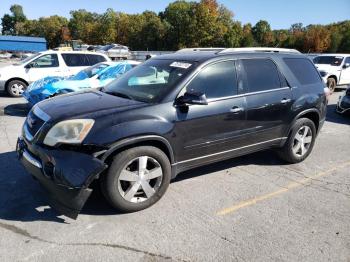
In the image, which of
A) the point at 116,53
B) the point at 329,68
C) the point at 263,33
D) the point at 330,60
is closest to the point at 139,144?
the point at 329,68

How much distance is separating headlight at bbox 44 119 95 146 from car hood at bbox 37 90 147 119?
0.29 feet

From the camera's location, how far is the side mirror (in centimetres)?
390

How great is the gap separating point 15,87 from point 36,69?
0.94m

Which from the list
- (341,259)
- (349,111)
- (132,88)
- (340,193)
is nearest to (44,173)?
(132,88)

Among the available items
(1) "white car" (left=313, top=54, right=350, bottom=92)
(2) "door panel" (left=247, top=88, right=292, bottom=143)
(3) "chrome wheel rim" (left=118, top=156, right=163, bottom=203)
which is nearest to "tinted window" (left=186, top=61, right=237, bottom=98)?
(2) "door panel" (left=247, top=88, right=292, bottom=143)

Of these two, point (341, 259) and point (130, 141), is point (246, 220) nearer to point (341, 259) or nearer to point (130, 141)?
point (341, 259)

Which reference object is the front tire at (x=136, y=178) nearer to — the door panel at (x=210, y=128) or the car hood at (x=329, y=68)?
the door panel at (x=210, y=128)

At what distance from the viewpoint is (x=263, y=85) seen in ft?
16.0

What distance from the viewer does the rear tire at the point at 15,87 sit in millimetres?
11602

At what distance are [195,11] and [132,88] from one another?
5789 centimetres

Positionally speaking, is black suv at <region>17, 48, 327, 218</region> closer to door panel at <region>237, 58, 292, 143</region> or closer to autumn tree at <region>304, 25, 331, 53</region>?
door panel at <region>237, 58, 292, 143</region>

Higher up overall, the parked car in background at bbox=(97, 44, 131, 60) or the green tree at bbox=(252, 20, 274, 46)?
the green tree at bbox=(252, 20, 274, 46)

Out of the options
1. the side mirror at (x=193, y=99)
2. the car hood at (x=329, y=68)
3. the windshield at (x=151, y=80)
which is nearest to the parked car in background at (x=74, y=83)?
the windshield at (x=151, y=80)

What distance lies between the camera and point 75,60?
38.9 ft
